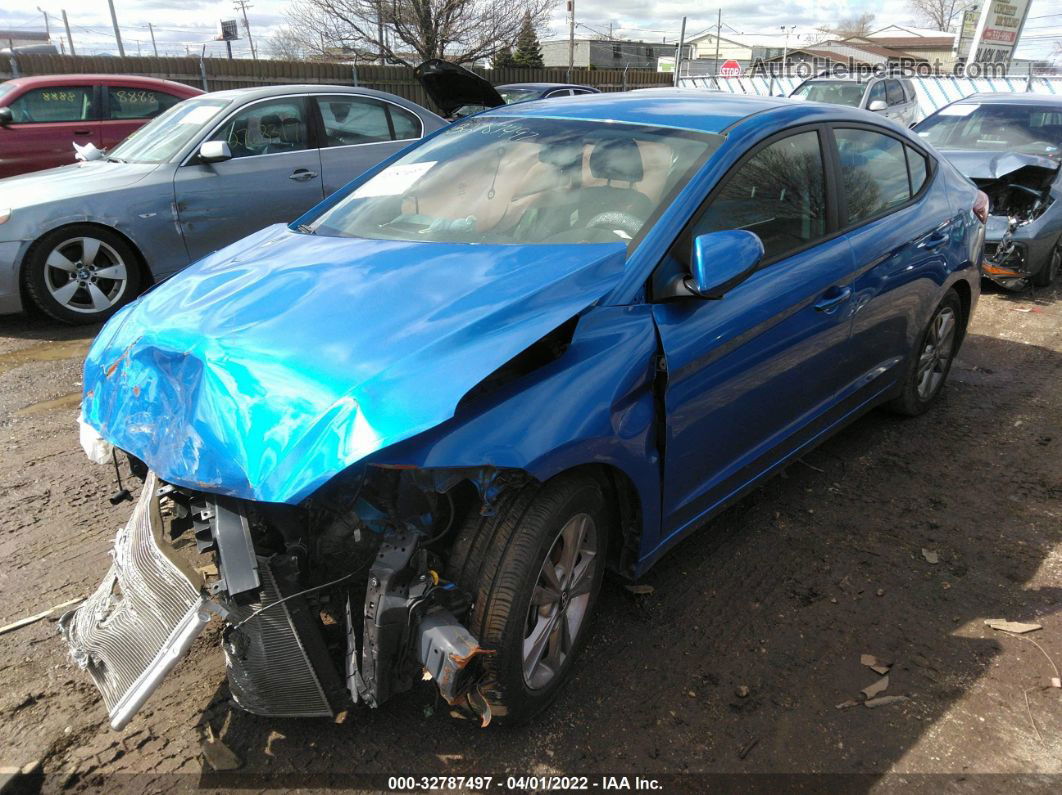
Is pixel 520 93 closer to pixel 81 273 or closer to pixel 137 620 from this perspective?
pixel 81 273

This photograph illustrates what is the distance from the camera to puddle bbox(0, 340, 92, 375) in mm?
5543

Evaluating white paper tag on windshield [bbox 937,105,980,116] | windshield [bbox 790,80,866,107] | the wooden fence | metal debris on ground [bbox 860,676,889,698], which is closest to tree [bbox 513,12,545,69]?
the wooden fence

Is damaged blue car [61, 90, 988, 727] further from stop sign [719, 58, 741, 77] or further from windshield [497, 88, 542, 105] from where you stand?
stop sign [719, 58, 741, 77]

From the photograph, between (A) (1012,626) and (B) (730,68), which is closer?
(A) (1012,626)

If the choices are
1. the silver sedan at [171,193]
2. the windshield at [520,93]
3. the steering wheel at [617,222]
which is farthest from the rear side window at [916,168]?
the windshield at [520,93]

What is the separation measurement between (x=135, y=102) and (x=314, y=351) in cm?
829

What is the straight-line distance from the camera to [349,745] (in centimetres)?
237

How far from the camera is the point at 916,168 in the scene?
4.19 metres

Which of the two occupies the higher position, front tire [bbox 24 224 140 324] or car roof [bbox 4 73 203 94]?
car roof [bbox 4 73 203 94]

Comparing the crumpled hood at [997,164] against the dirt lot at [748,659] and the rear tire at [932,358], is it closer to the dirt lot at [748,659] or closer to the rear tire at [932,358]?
the rear tire at [932,358]

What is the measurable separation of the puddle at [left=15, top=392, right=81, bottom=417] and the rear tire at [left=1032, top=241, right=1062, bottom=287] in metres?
8.04

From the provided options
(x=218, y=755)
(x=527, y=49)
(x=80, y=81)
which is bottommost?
(x=218, y=755)

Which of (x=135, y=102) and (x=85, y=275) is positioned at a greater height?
(x=135, y=102)

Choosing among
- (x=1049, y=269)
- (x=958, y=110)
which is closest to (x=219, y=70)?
(x=958, y=110)
